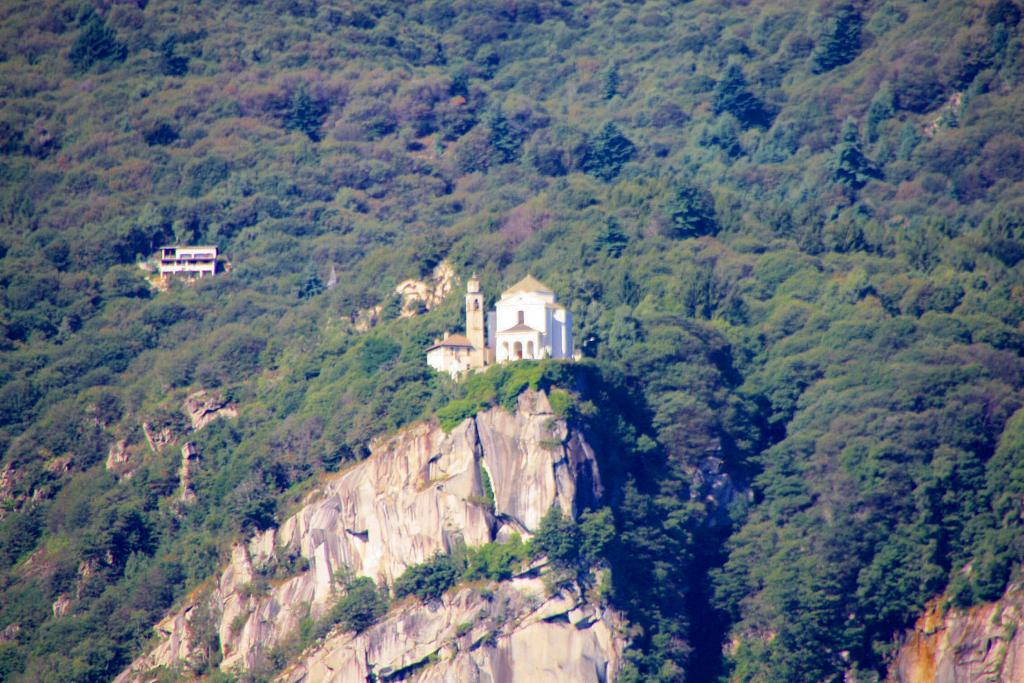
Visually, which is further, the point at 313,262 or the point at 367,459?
the point at 313,262

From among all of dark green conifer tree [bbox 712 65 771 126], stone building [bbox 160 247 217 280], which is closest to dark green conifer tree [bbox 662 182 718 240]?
stone building [bbox 160 247 217 280]

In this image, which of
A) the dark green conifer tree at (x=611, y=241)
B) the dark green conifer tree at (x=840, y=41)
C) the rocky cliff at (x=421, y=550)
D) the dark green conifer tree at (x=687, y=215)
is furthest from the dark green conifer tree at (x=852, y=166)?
the rocky cliff at (x=421, y=550)

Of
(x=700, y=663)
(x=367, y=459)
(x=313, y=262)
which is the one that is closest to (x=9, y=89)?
(x=313, y=262)

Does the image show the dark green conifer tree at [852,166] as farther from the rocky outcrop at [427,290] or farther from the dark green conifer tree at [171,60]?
the dark green conifer tree at [171,60]

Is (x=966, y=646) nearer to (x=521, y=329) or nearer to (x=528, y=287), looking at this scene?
(x=521, y=329)

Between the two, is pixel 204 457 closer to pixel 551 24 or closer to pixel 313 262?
pixel 313 262

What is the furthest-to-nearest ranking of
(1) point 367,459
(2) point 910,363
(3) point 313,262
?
(3) point 313,262
(2) point 910,363
(1) point 367,459
